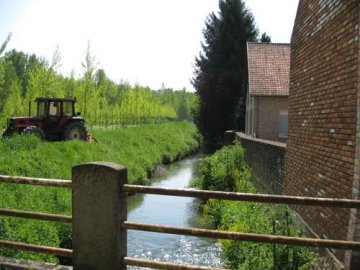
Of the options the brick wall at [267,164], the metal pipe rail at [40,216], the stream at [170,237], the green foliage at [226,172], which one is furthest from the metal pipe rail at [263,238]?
the green foliage at [226,172]

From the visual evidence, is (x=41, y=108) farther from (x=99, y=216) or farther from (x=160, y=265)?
(x=160, y=265)

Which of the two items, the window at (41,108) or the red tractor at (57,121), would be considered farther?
the window at (41,108)

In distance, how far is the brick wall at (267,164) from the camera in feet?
35.4

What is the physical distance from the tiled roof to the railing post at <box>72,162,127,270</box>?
20507 millimetres

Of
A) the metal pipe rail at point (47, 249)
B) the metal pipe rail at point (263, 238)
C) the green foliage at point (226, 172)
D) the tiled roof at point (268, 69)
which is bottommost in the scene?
the green foliage at point (226, 172)

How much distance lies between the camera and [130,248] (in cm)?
1019

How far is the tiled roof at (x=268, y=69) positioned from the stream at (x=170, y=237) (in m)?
7.82

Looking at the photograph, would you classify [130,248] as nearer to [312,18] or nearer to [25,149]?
[25,149]

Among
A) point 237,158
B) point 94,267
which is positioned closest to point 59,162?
point 237,158

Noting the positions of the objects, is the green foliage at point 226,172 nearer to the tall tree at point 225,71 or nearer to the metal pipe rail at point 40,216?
the metal pipe rail at point 40,216

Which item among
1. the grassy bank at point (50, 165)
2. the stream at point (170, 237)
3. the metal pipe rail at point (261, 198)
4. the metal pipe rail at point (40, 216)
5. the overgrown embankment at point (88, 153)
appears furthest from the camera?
the overgrown embankment at point (88, 153)

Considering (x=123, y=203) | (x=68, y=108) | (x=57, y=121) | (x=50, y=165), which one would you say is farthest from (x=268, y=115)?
(x=123, y=203)

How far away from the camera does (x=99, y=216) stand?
3.90 meters

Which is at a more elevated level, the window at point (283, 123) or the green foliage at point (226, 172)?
the window at point (283, 123)
